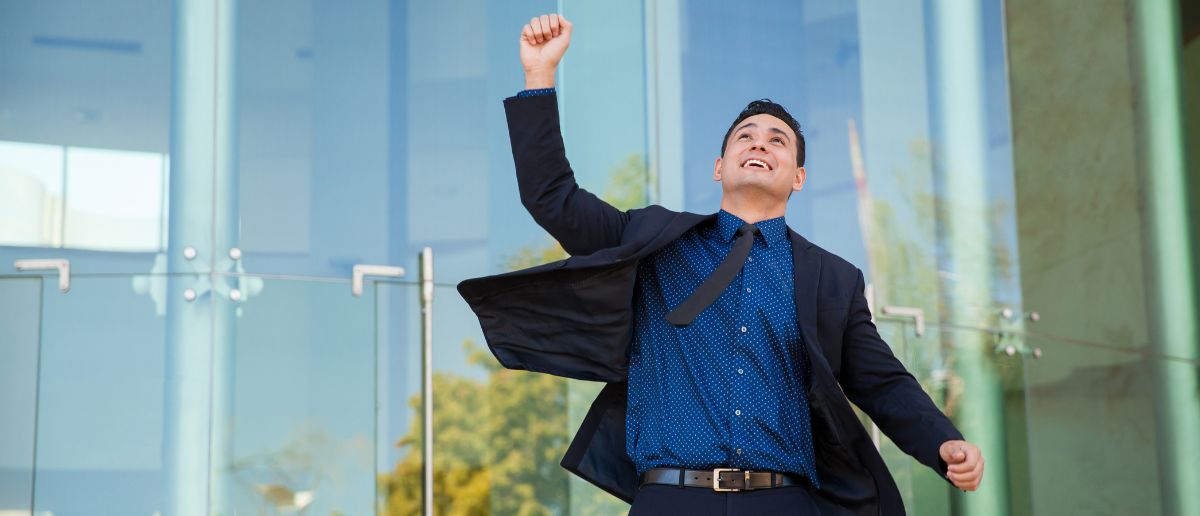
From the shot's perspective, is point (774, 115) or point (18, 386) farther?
point (18, 386)

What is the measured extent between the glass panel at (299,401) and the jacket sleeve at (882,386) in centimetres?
227

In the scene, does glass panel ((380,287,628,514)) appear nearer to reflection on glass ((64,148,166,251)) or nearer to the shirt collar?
reflection on glass ((64,148,166,251))

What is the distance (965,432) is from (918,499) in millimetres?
371

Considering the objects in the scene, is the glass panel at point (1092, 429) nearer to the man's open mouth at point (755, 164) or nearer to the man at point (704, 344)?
the man at point (704, 344)

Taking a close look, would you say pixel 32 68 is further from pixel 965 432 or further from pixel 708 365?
pixel 965 432

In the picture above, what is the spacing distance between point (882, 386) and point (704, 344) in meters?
0.38

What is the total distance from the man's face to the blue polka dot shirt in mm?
86

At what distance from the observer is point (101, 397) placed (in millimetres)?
4512

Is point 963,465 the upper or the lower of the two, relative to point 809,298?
lower

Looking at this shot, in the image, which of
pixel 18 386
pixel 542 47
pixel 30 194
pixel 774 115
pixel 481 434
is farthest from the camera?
pixel 481 434

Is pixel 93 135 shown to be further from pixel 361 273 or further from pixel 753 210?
pixel 753 210

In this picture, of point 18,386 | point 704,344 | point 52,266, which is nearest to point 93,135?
point 52,266

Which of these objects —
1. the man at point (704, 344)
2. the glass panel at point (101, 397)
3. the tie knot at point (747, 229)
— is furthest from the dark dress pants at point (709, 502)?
the glass panel at point (101, 397)

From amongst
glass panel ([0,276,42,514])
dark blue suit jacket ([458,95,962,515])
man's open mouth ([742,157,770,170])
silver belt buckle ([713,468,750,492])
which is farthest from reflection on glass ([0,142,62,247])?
silver belt buckle ([713,468,750,492])
